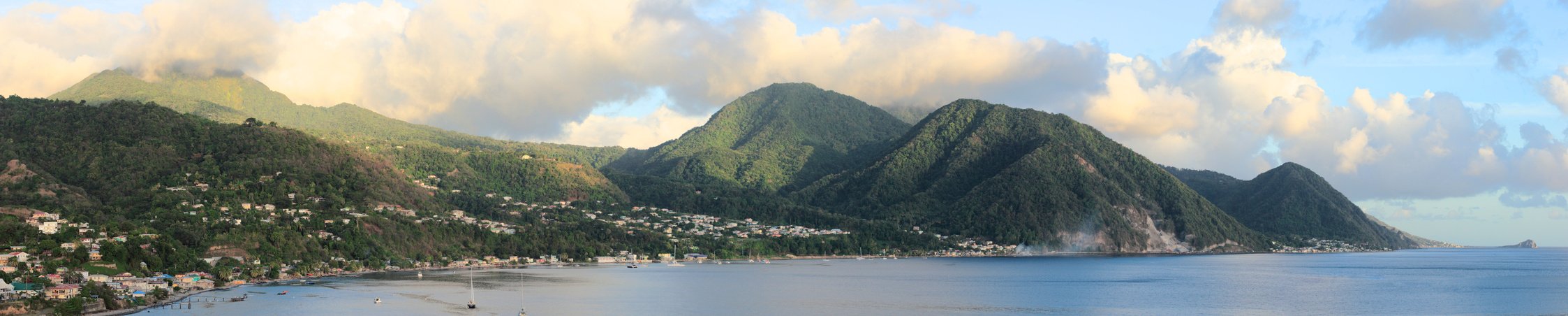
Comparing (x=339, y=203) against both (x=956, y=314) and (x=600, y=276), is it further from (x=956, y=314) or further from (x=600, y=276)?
(x=956, y=314)

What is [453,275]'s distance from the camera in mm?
137125

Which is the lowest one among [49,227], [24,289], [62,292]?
[62,292]

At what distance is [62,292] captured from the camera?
278 feet

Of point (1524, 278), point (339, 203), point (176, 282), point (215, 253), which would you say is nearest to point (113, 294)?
point (176, 282)

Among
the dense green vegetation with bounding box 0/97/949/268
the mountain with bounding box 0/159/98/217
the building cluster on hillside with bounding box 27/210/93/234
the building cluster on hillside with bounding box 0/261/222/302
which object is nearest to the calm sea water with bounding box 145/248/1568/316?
the building cluster on hillside with bounding box 0/261/222/302

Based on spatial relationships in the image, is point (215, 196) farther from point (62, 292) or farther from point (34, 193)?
point (62, 292)

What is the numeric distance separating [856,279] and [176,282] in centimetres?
6953

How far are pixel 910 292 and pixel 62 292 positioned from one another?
69.9m

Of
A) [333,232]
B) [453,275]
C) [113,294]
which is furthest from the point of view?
[333,232]

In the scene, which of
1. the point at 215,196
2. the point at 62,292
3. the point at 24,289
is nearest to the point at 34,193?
the point at 215,196

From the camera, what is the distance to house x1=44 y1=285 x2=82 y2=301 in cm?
8369

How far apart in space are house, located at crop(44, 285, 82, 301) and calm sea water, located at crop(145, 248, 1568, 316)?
6179 mm

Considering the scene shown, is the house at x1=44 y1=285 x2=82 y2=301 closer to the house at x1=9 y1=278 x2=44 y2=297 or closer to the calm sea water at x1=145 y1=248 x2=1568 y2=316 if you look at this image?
the house at x1=9 y1=278 x2=44 y2=297

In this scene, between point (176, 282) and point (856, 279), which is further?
point (856, 279)
